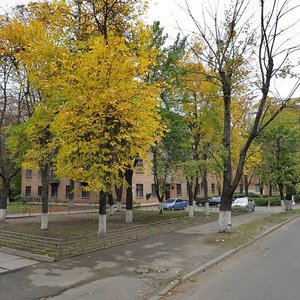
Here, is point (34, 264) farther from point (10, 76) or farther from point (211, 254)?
point (10, 76)

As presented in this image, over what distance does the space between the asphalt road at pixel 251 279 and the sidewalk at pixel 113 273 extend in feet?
2.03

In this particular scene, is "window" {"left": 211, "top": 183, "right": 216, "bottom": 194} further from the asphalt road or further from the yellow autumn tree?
the yellow autumn tree

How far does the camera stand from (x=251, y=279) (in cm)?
792

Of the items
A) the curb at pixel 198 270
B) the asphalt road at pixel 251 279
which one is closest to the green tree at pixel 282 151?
the curb at pixel 198 270

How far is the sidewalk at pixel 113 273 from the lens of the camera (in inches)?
274

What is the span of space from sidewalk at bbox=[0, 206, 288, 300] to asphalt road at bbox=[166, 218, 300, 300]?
619mm

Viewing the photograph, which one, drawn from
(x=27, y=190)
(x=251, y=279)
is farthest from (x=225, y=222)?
(x=27, y=190)

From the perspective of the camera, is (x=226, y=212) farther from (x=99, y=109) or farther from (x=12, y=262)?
(x=12, y=262)

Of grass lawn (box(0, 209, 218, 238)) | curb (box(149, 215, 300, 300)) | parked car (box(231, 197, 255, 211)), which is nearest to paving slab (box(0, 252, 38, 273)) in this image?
grass lawn (box(0, 209, 218, 238))

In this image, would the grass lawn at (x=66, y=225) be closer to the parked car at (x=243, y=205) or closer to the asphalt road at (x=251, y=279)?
the asphalt road at (x=251, y=279)

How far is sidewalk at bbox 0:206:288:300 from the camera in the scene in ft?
22.8

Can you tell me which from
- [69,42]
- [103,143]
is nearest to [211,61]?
[69,42]

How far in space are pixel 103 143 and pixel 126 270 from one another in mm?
4510

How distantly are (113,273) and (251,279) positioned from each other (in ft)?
11.4
